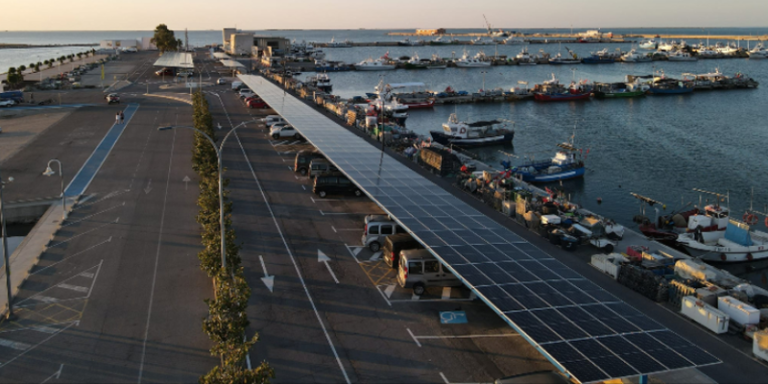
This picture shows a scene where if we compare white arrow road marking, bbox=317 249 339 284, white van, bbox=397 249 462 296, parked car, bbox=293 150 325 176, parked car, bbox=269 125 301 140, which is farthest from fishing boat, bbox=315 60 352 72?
white van, bbox=397 249 462 296

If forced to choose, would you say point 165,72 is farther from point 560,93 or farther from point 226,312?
point 226,312

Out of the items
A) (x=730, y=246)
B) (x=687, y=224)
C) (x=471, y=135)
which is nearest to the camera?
(x=730, y=246)

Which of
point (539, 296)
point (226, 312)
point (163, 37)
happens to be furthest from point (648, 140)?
point (163, 37)

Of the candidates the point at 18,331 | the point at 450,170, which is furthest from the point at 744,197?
the point at 18,331

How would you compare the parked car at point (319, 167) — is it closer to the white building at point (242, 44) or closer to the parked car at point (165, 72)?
the parked car at point (165, 72)

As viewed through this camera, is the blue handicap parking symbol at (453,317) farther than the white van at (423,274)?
No

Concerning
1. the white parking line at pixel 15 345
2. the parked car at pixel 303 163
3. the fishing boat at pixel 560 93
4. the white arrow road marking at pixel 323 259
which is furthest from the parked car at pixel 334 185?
the fishing boat at pixel 560 93
